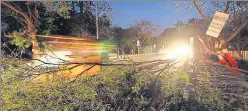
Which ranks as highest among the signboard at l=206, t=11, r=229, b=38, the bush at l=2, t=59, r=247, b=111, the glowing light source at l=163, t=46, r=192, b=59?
the signboard at l=206, t=11, r=229, b=38

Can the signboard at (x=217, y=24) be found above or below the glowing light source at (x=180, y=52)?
above

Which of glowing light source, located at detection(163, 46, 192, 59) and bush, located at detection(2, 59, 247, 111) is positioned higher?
glowing light source, located at detection(163, 46, 192, 59)

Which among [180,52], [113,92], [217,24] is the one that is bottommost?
[113,92]

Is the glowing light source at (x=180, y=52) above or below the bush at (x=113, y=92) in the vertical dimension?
above

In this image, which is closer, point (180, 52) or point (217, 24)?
point (217, 24)

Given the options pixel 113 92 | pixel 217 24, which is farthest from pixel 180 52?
pixel 113 92

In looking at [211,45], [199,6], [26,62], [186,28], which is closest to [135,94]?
[26,62]

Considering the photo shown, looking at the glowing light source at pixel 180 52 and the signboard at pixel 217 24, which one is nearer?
the signboard at pixel 217 24

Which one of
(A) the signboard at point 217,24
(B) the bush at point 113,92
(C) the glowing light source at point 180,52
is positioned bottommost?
(B) the bush at point 113,92

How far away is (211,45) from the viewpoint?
8.45ft

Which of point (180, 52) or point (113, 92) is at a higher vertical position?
point (180, 52)

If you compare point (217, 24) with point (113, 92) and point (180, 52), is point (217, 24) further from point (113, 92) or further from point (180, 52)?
point (113, 92)

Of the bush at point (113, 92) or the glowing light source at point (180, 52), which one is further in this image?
the glowing light source at point (180, 52)

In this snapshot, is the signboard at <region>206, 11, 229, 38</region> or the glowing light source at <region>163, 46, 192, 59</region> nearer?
the signboard at <region>206, 11, 229, 38</region>
